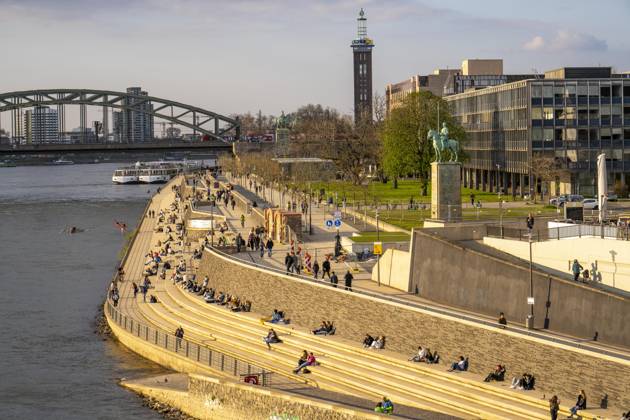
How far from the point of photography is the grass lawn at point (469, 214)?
59.1 meters

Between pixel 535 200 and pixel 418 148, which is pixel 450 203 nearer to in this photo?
pixel 535 200

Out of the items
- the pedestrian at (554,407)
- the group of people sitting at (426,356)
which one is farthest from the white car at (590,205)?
the pedestrian at (554,407)

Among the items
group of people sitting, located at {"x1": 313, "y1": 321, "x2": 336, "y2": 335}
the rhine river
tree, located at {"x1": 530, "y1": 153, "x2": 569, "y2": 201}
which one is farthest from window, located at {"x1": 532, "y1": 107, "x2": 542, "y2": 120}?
group of people sitting, located at {"x1": 313, "y1": 321, "x2": 336, "y2": 335}

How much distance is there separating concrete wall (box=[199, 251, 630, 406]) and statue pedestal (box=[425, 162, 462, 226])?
32.7 feet

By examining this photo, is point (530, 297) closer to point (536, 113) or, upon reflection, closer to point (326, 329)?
point (326, 329)

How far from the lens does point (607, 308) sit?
30453 mm

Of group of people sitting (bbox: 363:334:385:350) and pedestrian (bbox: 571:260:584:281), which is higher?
pedestrian (bbox: 571:260:584:281)

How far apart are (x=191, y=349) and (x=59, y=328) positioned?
11529 millimetres

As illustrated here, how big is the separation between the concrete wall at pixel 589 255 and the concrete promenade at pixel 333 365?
23.5ft

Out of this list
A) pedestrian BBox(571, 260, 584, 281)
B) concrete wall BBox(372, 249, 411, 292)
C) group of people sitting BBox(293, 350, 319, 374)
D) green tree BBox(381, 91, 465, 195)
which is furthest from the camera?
green tree BBox(381, 91, 465, 195)

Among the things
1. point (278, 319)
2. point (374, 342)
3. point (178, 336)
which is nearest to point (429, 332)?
point (374, 342)

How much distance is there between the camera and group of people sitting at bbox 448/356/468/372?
3091 centimetres

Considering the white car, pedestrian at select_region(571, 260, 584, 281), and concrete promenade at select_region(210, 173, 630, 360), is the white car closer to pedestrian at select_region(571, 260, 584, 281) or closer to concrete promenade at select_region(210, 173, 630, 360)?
concrete promenade at select_region(210, 173, 630, 360)

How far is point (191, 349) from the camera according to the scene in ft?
128
